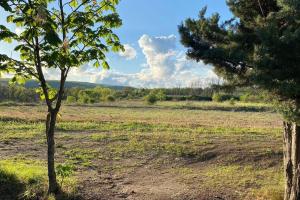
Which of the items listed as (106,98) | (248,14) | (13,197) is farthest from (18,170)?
(106,98)

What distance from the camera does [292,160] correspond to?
8.52 meters

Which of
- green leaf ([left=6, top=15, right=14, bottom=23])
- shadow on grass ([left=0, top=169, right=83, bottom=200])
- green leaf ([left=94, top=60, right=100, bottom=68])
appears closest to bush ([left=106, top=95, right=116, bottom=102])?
shadow on grass ([left=0, top=169, right=83, bottom=200])

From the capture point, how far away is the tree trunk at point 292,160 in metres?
8.21

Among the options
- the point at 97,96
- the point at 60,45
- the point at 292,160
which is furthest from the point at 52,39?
the point at 97,96

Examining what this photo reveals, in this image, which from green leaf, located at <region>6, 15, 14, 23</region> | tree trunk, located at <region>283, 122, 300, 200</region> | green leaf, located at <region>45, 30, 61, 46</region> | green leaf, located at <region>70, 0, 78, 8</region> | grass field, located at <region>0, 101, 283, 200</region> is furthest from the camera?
grass field, located at <region>0, 101, 283, 200</region>

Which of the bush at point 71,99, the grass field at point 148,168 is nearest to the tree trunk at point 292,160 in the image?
the grass field at point 148,168

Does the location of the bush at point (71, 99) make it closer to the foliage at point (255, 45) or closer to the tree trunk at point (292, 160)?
the foliage at point (255, 45)

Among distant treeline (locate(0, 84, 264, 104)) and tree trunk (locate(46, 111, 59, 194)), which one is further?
distant treeline (locate(0, 84, 264, 104))

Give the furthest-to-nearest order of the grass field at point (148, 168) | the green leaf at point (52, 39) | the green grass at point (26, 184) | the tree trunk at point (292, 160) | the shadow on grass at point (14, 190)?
1. the grass field at point (148, 168)
2. the green grass at point (26, 184)
3. the shadow on grass at point (14, 190)
4. the tree trunk at point (292, 160)
5. the green leaf at point (52, 39)

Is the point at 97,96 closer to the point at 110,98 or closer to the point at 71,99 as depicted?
the point at 110,98

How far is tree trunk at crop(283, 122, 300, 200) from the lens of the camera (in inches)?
323

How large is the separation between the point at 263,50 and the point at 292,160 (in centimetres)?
335

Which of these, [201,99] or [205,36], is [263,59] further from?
[201,99]

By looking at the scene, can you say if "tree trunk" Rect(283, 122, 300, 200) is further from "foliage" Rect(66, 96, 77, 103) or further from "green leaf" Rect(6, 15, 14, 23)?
"foliage" Rect(66, 96, 77, 103)
